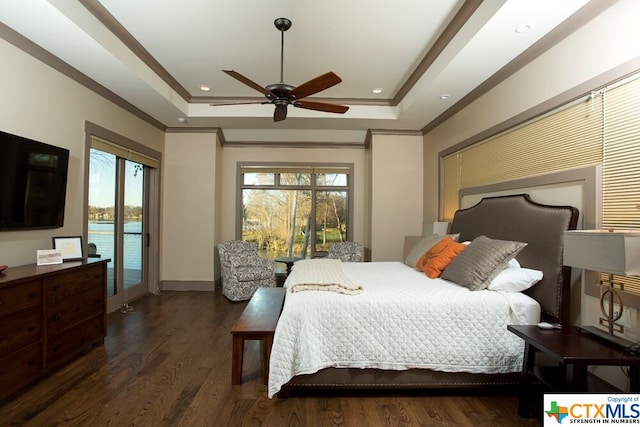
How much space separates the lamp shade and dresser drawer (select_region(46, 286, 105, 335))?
3.64m

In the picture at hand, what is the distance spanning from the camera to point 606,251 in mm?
1706

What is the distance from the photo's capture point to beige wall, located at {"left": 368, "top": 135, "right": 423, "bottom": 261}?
5.40 meters

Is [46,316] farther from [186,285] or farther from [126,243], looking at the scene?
[186,285]

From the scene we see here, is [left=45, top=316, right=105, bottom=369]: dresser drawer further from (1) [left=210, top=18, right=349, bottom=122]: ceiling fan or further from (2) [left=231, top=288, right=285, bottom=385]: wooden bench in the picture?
(1) [left=210, top=18, right=349, bottom=122]: ceiling fan

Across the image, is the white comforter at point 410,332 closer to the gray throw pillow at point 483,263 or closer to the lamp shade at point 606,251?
the gray throw pillow at point 483,263

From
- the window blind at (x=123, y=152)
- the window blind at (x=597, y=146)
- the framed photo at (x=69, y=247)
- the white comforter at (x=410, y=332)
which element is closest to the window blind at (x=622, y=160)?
the window blind at (x=597, y=146)

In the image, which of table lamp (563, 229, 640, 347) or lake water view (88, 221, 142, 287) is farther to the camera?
lake water view (88, 221, 142, 287)

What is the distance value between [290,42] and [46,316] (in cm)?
320

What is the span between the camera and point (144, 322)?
3801 mm

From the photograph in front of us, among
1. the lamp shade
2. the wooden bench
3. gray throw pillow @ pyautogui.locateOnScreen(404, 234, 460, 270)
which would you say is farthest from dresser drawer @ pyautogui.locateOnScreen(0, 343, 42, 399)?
the lamp shade

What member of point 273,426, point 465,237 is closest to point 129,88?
point 273,426

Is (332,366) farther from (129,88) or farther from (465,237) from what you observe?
(129,88)

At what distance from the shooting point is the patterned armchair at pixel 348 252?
5.32 metres

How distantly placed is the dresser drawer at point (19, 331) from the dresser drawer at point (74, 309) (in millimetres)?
115
